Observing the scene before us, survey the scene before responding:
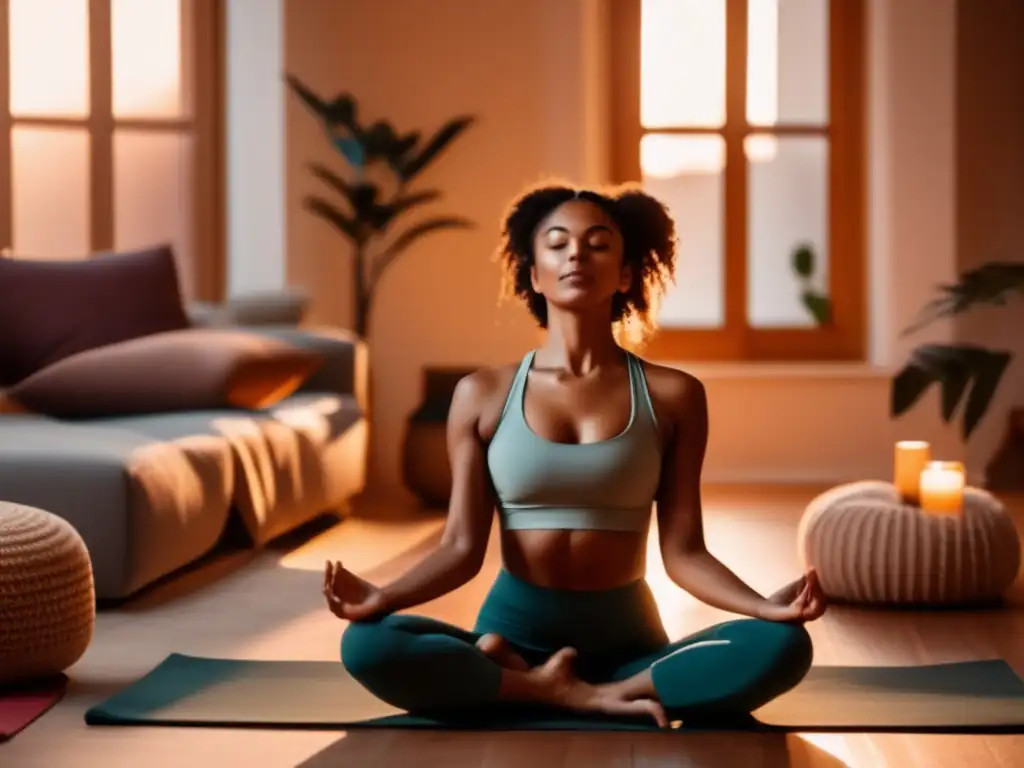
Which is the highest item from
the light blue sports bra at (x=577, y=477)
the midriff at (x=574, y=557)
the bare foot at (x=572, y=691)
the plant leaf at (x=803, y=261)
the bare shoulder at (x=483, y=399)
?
the plant leaf at (x=803, y=261)

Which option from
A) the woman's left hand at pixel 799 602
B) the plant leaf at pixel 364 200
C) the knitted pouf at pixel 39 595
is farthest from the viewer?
the plant leaf at pixel 364 200

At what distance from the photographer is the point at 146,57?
5430 millimetres

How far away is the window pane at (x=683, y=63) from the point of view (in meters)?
5.84

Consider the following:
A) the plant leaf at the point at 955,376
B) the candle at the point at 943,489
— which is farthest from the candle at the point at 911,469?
the plant leaf at the point at 955,376

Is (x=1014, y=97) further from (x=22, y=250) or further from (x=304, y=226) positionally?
(x=22, y=250)

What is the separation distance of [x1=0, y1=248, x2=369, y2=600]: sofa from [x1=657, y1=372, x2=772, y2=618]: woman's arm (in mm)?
1197

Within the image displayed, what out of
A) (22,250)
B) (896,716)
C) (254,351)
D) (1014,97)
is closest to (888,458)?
(1014,97)

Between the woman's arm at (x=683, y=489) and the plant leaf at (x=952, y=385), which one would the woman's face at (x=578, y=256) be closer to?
the woman's arm at (x=683, y=489)

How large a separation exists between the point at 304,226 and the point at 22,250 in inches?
36.0

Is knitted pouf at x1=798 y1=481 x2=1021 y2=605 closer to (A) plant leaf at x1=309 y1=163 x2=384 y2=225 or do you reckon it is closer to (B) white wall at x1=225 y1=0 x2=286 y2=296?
(A) plant leaf at x1=309 y1=163 x2=384 y2=225

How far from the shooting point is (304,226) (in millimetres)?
5488

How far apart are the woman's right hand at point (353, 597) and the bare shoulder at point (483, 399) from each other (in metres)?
0.30

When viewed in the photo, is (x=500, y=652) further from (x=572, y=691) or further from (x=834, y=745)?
(x=834, y=745)

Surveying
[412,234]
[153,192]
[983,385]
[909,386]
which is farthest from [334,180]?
[983,385]
